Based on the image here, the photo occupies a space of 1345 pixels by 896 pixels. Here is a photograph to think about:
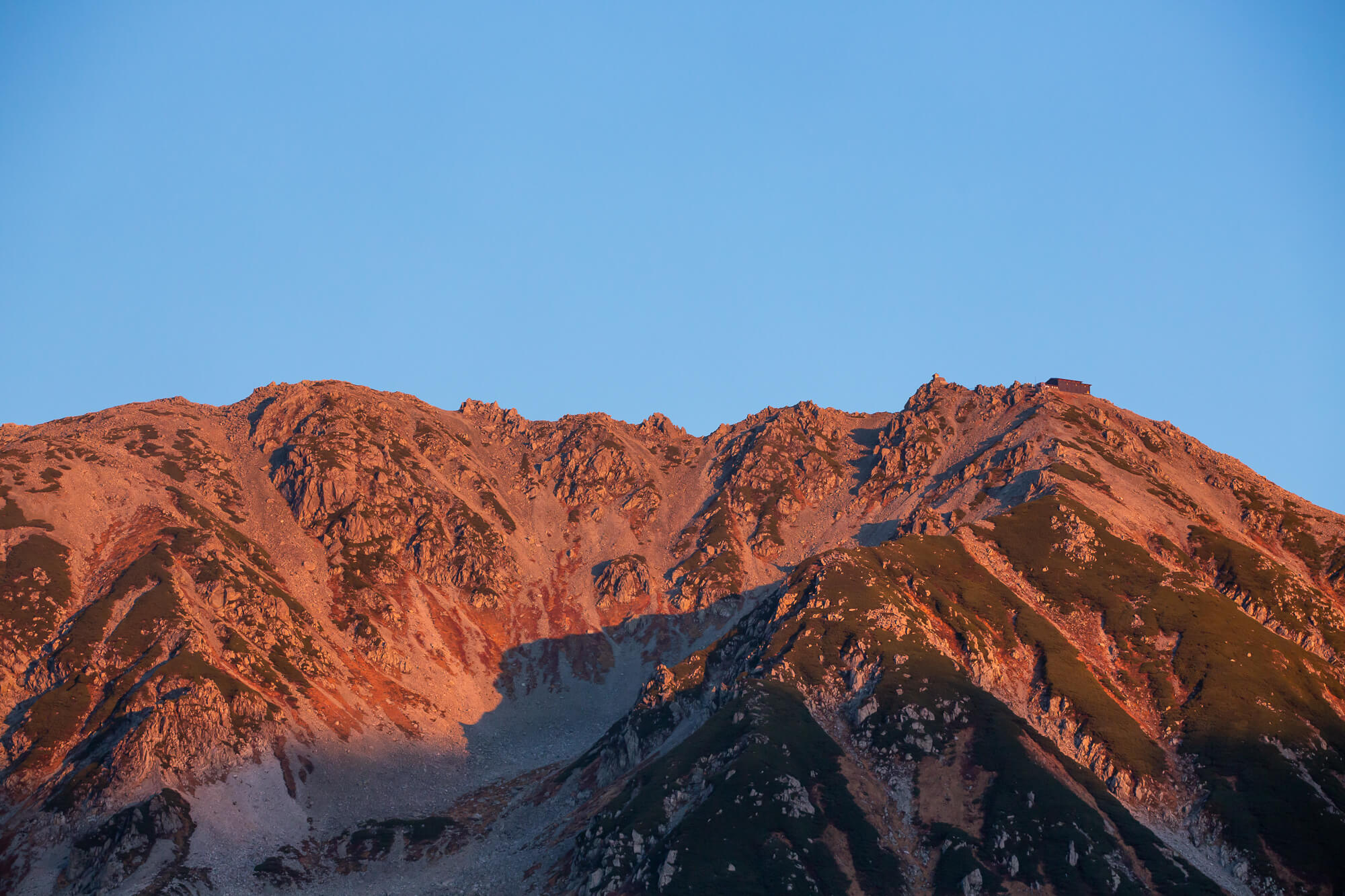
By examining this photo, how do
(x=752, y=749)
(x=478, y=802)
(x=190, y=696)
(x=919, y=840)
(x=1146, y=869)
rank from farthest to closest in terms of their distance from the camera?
1. (x=478, y=802)
2. (x=190, y=696)
3. (x=752, y=749)
4. (x=919, y=840)
5. (x=1146, y=869)

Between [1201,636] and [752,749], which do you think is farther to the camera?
[1201,636]

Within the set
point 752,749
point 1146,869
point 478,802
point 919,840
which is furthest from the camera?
point 478,802

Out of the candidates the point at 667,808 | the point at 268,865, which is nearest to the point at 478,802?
the point at 268,865

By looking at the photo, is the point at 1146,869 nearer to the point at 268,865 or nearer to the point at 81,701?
the point at 268,865

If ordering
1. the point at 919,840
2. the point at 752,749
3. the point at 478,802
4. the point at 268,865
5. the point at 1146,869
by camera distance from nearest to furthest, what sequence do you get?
1. the point at 1146,869
2. the point at 919,840
3. the point at 752,749
4. the point at 268,865
5. the point at 478,802

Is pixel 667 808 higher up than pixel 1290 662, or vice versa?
pixel 1290 662

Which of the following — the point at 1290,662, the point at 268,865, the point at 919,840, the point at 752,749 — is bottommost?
the point at 268,865

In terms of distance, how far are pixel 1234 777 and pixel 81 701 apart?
17665 cm

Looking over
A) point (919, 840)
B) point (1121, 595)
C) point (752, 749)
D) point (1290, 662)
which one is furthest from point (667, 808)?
point (1290, 662)

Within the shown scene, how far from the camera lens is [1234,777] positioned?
146 metres

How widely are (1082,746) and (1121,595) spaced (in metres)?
44.6

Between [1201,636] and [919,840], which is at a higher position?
[1201,636]

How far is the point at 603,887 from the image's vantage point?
129625mm

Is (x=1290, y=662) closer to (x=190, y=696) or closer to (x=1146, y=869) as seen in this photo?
(x=1146, y=869)
